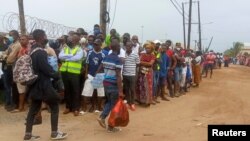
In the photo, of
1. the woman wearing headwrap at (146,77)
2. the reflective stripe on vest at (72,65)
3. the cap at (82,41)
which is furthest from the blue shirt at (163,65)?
the reflective stripe on vest at (72,65)

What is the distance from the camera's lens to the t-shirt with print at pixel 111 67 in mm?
8180

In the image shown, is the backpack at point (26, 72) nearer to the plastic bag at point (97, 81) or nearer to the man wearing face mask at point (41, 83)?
the man wearing face mask at point (41, 83)

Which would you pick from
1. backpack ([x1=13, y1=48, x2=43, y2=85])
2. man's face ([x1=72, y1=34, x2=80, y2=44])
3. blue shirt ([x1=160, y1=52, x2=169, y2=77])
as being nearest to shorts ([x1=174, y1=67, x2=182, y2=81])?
blue shirt ([x1=160, y1=52, x2=169, y2=77])

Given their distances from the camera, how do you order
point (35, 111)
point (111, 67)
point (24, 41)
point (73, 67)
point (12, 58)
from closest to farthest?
point (35, 111), point (111, 67), point (24, 41), point (73, 67), point (12, 58)

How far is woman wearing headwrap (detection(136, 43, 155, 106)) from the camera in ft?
38.7

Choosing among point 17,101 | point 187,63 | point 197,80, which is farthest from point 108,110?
point 197,80

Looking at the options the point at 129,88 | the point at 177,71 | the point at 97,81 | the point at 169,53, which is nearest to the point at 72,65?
the point at 97,81

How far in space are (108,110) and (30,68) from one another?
1744 mm

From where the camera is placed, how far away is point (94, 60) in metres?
10.1

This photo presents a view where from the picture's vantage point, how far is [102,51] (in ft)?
34.2

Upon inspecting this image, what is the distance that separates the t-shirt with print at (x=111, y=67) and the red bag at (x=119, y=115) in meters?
0.45

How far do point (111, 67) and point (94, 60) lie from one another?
1.90 m

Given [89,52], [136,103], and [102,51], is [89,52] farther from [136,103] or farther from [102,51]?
[136,103]

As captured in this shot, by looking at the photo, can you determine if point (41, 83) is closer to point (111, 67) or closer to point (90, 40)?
point (111, 67)
